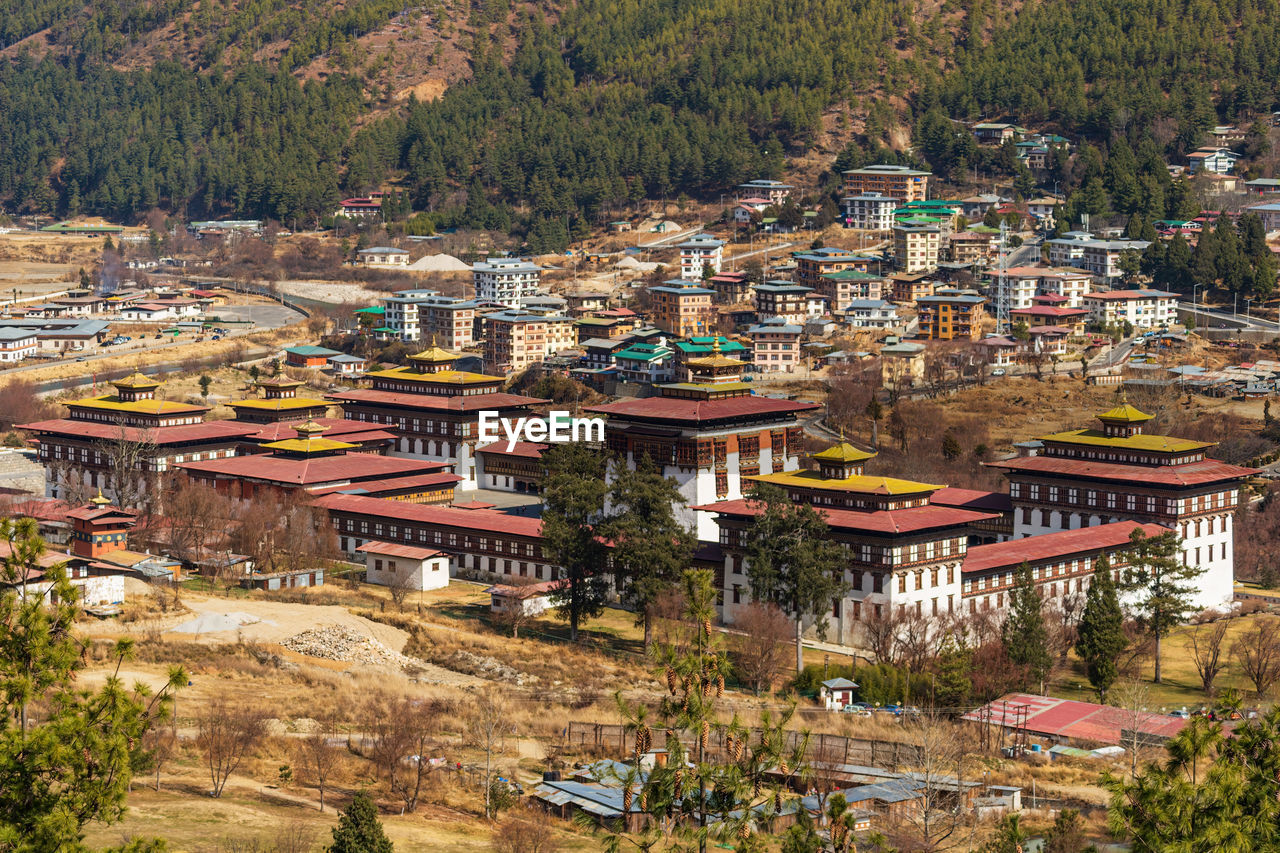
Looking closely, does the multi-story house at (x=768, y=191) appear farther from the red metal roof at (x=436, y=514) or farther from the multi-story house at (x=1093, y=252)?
the red metal roof at (x=436, y=514)

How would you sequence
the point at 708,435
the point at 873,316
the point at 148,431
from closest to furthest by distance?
1. the point at 708,435
2. the point at 148,431
3. the point at 873,316

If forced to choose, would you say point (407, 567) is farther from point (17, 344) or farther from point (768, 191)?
point (768, 191)

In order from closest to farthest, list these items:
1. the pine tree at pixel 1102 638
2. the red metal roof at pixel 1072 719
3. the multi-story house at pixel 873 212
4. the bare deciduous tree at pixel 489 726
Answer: the bare deciduous tree at pixel 489 726, the red metal roof at pixel 1072 719, the pine tree at pixel 1102 638, the multi-story house at pixel 873 212

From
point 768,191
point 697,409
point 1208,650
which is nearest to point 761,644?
point 1208,650

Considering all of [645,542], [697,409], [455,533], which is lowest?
[455,533]

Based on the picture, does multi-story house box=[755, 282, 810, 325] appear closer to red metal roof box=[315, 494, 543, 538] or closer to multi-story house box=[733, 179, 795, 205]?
multi-story house box=[733, 179, 795, 205]

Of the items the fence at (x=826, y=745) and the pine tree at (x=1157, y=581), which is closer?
the fence at (x=826, y=745)

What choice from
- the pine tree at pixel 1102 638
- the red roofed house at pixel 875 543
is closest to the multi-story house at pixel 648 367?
the red roofed house at pixel 875 543
